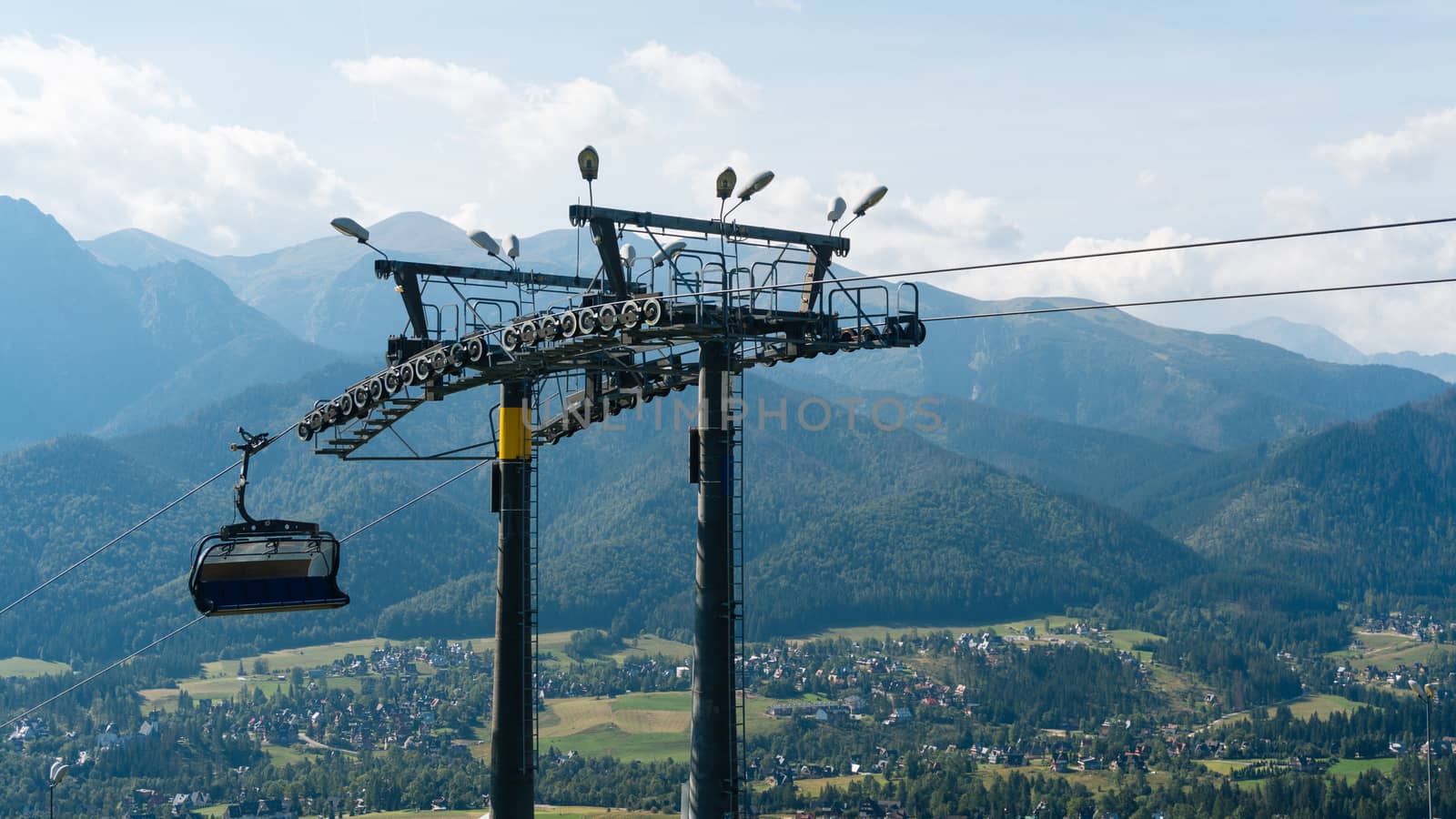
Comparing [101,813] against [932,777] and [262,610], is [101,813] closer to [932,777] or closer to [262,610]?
[932,777]

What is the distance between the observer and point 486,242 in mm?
33750

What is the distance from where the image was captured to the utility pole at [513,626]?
3572 cm

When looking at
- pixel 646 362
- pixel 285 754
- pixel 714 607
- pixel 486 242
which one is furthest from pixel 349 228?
pixel 285 754

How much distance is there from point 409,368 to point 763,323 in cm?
1101

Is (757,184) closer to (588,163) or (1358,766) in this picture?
(588,163)

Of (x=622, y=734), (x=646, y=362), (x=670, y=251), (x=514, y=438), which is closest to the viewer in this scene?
(x=670, y=251)

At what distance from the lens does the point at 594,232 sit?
28.7 m

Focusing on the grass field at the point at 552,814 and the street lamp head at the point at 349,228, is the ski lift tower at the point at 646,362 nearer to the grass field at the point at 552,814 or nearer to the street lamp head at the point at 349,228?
the street lamp head at the point at 349,228

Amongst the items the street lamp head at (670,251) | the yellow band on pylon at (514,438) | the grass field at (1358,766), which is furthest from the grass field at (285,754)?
the street lamp head at (670,251)

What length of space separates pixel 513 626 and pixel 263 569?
20.2 feet

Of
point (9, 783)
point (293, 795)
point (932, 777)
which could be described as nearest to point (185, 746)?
point (9, 783)

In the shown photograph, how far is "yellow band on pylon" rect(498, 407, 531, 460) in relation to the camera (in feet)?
119

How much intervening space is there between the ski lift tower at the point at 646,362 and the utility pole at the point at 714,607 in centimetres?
2

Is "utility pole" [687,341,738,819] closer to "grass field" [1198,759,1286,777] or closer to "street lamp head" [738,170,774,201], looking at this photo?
"street lamp head" [738,170,774,201]
